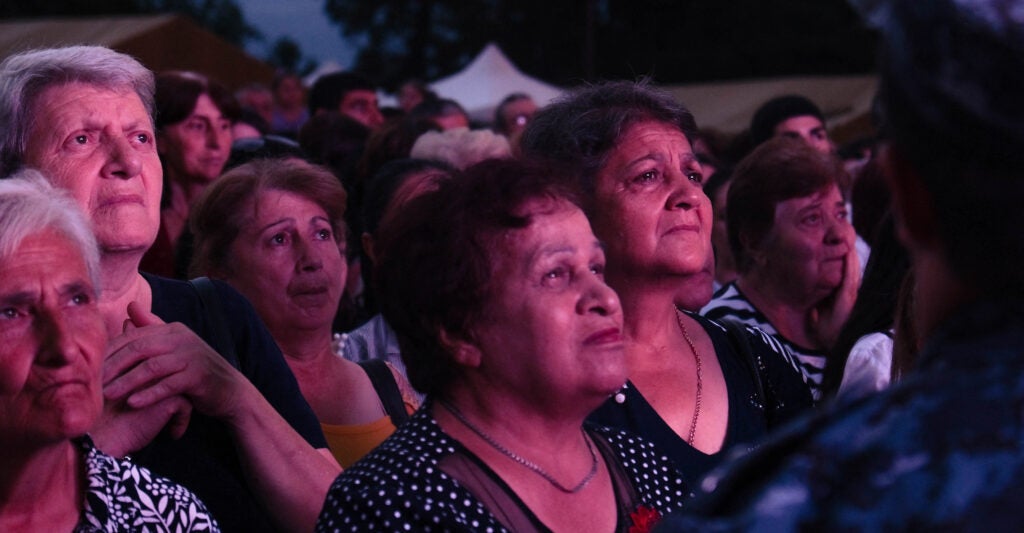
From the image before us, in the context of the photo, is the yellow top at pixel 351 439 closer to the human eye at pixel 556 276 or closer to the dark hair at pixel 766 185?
the human eye at pixel 556 276

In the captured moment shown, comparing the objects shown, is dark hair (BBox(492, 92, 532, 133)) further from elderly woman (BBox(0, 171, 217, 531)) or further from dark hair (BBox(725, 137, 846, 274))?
elderly woman (BBox(0, 171, 217, 531))

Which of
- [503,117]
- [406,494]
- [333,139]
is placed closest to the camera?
[406,494]

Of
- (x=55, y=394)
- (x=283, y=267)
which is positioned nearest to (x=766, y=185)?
(x=283, y=267)

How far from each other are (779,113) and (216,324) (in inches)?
227

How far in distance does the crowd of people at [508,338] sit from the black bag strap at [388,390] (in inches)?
0.4

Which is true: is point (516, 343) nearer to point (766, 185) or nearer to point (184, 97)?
point (766, 185)

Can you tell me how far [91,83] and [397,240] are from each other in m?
0.96

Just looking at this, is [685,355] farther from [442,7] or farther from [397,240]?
[442,7]

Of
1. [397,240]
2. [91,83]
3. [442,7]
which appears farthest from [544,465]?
[442,7]

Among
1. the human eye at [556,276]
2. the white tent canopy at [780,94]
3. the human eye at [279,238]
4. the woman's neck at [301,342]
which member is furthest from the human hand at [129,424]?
the white tent canopy at [780,94]

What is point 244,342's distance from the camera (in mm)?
3402

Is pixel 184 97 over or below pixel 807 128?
over

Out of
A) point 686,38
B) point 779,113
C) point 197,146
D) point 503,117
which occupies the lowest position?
point 686,38

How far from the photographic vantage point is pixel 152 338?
3.08 m
